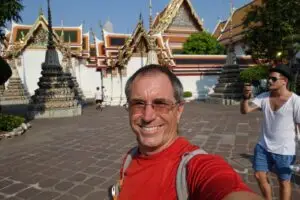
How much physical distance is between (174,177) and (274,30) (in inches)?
551

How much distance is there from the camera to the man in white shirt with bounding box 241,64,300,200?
2.84m

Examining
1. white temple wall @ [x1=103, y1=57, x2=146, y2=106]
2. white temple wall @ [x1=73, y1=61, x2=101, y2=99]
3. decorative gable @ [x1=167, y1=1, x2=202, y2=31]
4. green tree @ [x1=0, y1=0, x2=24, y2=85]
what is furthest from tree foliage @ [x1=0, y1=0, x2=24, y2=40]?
decorative gable @ [x1=167, y1=1, x2=202, y2=31]

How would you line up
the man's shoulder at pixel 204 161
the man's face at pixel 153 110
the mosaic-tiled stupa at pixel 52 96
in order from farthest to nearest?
A: 1. the mosaic-tiled stupa at pixel 52 96
2. the man's face at pixel 153 110
3. the man's shoulder at pixel 204 161

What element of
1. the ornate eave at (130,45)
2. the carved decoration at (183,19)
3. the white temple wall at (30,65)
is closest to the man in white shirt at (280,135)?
the ornate eave at (130,45)

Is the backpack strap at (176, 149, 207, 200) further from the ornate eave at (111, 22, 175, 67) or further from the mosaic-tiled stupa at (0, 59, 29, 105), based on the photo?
the mosaic-tiled stupa at (0, 59, 29, 105)

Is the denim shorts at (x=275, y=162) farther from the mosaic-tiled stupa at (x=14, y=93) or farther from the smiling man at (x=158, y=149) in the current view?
the mosaic-tiled stupa at (x=14, y=93)

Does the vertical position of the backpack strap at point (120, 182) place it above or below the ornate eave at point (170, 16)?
below

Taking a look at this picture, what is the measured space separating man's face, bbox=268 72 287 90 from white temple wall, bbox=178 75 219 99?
61.6 ft

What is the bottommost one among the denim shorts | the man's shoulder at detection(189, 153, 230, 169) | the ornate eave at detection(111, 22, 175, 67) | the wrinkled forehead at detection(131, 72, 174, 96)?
the denim shorts

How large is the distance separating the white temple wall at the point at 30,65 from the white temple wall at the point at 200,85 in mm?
12335

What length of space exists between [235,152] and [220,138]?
1504mm

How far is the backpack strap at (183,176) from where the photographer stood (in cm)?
130

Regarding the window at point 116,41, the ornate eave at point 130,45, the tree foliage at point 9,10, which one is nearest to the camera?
the tree foliage at point 9,10

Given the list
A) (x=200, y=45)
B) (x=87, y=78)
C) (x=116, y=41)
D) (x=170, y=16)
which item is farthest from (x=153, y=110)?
(x=170, y=16)
